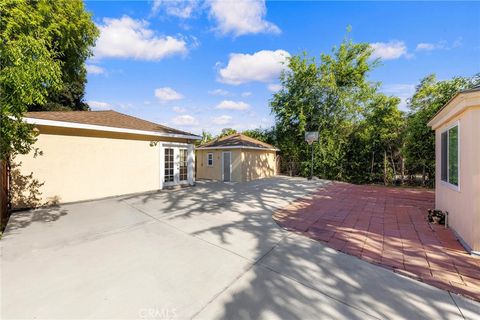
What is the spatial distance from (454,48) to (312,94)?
833 cm

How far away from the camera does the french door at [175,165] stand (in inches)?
385

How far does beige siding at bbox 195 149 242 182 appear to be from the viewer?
1338 cm

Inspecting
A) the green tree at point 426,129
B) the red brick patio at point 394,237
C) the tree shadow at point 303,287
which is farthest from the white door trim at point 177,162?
the green tree at point 426,129

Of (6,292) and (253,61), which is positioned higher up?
(253,61)

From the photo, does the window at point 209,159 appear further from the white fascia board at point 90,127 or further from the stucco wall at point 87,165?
the stucco wall at point 87,165

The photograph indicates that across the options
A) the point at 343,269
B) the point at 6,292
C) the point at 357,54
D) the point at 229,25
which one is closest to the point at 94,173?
the point at 6,292

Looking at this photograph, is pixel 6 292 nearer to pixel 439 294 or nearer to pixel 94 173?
pixel 439 294

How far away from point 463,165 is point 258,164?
467 inches

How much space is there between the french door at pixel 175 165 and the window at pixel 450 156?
9469 mm

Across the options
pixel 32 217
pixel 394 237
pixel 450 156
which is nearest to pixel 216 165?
pixel 32 217

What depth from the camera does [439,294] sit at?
2.39 meters

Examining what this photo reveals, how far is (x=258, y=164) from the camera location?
601 inches

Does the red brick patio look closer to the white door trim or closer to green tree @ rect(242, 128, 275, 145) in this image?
the white door trim

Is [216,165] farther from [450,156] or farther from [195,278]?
[195,278]
